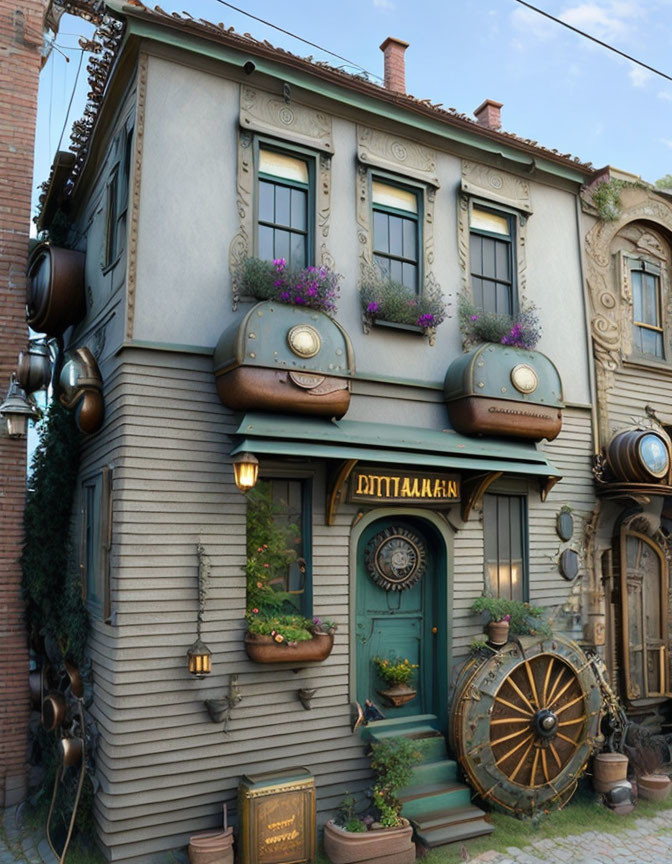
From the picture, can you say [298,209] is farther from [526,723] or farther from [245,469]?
[526,723]

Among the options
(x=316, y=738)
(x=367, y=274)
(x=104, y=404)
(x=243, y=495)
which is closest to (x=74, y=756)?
(x=316, y=738)

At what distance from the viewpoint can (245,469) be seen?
22.8 feet

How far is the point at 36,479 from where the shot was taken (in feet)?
31.5

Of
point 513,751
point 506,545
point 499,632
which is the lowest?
point 513,751

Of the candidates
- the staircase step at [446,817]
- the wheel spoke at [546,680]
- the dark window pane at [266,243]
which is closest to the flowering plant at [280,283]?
the dark window pane at [266,243]

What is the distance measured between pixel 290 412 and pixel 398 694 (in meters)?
3.52

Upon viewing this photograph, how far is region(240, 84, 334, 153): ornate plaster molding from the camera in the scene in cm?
794

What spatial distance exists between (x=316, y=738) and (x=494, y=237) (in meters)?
6.85

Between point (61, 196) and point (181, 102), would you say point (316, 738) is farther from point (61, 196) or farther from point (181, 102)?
point (61, 196)

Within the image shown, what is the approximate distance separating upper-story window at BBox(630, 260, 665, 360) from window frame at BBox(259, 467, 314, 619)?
630 cm

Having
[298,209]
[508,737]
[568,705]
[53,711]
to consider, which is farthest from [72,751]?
[298,209]

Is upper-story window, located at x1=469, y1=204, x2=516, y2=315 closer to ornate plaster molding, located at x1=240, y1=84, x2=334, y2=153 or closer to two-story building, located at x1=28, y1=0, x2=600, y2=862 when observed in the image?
two-story building, located at x1=28, y1=0, x2=600, y2=862

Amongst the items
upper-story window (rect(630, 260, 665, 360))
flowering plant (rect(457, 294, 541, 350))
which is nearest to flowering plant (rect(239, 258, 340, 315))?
flowering plant (rect(457, 294, 541, 350))

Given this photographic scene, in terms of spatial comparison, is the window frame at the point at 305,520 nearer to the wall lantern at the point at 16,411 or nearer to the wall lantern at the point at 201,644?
the wall lantern at the point at 201,644
